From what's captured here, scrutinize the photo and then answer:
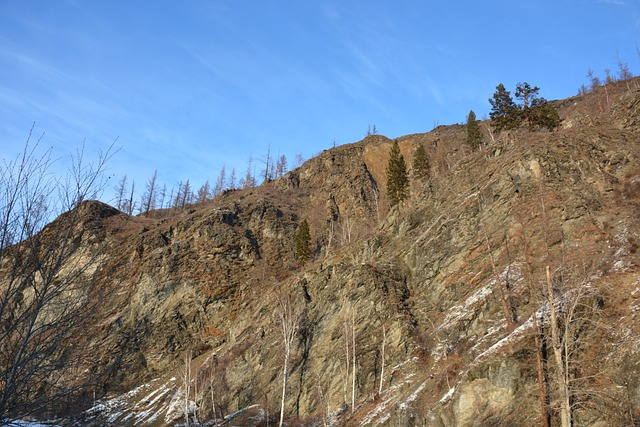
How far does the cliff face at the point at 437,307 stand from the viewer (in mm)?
23062

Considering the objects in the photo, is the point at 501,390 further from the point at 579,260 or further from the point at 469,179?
the point at 469,179

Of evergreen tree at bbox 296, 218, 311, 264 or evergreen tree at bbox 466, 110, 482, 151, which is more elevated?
evergreen tree at bbox 466, 110, 482, 151

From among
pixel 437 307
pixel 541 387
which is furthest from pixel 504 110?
pixel 541 387

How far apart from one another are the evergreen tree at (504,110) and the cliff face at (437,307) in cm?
842

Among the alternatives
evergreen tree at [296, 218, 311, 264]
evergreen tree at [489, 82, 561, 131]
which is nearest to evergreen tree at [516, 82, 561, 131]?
evergreen tree at [489, 82, 561, 131]

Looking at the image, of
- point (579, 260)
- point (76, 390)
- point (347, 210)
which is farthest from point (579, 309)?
point (347, 210)

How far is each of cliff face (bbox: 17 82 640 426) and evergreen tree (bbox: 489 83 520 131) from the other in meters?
8.42

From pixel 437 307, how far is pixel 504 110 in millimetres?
37004

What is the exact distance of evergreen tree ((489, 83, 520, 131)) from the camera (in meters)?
59.1

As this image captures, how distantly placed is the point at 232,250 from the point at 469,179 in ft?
134

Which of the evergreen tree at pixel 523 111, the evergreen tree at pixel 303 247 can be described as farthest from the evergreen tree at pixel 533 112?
the evergreen tree at pixel 303 247

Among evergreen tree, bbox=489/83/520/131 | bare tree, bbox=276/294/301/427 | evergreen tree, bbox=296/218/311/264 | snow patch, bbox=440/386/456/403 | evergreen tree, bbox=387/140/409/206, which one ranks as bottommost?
snow patch, bbox=440/386/456/403

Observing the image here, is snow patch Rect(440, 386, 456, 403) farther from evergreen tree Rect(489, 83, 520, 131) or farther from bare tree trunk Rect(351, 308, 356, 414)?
evergreen tree Rect(489, 83, 520, 131)

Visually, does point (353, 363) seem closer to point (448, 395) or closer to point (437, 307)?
point (437, 307)
